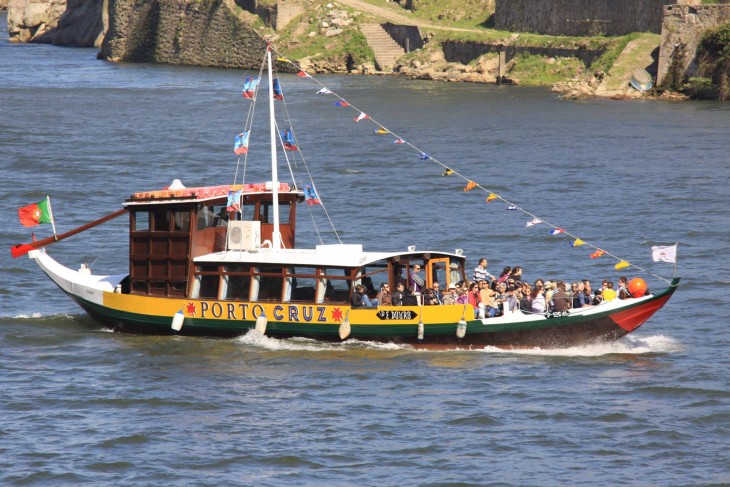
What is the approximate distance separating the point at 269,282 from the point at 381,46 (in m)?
82.0

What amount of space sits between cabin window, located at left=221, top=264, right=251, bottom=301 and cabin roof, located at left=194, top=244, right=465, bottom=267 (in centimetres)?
21

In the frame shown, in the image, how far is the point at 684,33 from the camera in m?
84.8

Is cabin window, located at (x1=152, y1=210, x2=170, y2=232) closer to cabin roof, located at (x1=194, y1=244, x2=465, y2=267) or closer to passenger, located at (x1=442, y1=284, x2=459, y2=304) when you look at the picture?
cabin roof, located at (x1=194, y1=244, x2=465, y2=267)

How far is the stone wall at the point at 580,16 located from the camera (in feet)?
305

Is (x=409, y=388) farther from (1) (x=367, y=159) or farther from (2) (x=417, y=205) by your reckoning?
(1) (x=367, y=159)

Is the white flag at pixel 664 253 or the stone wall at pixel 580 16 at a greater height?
the stone wall at pixel 580 16

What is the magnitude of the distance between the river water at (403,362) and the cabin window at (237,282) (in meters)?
1.13

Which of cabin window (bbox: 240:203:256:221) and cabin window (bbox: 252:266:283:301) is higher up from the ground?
cabin window (bbox: 240:203:256:221)

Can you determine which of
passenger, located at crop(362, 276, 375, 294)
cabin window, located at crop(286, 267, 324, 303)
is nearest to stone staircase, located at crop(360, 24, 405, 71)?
cabin window, located at crop(286, 267, 324, 303)

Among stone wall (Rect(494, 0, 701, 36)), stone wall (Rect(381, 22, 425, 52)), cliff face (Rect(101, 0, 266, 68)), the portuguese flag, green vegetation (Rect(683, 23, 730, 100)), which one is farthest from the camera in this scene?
cliff face (Rect(101, 0, 266, 68))

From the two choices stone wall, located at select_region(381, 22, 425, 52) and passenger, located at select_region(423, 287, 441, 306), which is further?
stone wall, located at select_region(381, 22, 425, 52)

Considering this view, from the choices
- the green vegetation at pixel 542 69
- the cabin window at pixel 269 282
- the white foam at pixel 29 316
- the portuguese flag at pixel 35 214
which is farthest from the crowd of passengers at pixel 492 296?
the green vegetation at pixel 542 69

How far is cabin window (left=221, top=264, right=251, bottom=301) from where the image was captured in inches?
1308

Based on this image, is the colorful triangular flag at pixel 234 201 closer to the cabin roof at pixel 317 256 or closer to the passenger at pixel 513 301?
the cabin roof at pixel 317 256
